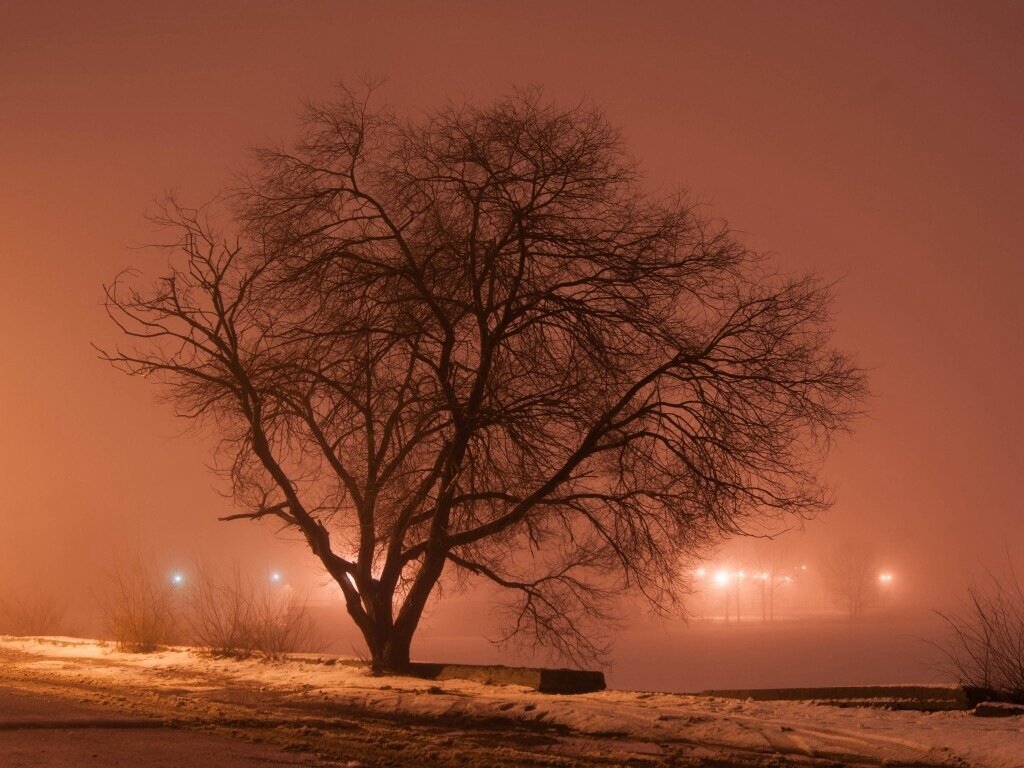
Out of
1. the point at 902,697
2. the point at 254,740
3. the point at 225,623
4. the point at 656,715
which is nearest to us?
the point at 254,740

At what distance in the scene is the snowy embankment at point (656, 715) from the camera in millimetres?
9727

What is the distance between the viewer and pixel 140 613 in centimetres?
2094

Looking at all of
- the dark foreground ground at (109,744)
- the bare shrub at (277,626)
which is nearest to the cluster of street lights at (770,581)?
the bare shrub at (277,626)

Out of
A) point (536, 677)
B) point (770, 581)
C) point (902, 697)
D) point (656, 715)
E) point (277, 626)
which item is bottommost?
point (656, 715)

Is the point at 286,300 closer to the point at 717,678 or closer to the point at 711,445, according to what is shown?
the point at 711,445

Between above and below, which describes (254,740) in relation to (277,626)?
below

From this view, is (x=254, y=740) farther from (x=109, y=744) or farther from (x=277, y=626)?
(x=277, y=626)

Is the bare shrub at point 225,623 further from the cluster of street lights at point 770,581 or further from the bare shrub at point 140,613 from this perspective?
the cluster of street lights at point 770,581

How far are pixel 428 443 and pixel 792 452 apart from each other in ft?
18.0

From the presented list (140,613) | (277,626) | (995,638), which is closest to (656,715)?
(995,638)

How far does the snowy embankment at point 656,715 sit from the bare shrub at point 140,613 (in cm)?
403

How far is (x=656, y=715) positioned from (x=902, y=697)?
11.2 ft

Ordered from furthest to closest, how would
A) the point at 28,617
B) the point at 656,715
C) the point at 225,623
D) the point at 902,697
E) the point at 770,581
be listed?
1. the point at 770,581
2. the point at 28,617
3. the point at 225,623
4. the point at 902,697
5. the point at 656,715

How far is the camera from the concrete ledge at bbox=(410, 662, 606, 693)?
13.9 metres
